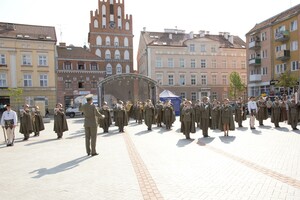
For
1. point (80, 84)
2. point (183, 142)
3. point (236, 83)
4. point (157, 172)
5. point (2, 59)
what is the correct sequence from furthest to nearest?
point (80, 84) < point (236, 83) < point (2, 59) < point (183, 142) < point (157, 172)

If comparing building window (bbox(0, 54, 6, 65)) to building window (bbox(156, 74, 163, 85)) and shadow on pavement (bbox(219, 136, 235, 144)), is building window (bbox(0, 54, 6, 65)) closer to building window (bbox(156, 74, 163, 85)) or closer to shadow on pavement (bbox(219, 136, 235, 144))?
building window (bbox(156, 74, 163, 85))

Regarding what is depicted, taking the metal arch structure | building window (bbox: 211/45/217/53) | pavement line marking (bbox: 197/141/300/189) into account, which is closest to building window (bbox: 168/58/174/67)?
building window (bbox: 211/45/217/53)

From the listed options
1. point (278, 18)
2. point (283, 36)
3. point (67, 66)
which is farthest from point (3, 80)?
point (278, 18)

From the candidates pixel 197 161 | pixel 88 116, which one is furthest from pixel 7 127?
pixel 197 161

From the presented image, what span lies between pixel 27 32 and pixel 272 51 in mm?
36995

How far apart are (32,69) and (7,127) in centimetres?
3269

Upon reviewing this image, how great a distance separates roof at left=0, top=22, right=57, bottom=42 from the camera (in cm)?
4166

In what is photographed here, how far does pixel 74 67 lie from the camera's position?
47594 mm

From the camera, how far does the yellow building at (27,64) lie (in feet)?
133

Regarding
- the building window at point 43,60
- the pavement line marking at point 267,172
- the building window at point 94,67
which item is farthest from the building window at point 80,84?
the pavement line marking at point 267,172

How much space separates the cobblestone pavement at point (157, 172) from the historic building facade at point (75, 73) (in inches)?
1435

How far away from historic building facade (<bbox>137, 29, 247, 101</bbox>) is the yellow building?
55.6 feet

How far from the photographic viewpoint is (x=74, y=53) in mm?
48625

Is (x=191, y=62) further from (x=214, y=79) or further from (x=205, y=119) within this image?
(x=205, y=119)
